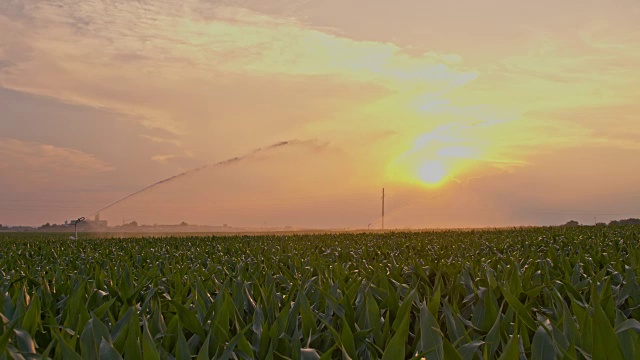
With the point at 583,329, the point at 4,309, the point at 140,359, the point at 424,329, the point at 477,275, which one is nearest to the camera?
the point at 140,359

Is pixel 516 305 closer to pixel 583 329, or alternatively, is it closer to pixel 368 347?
pixel 583 329

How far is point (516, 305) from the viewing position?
143 inches

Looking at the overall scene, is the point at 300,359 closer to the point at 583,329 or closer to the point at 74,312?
the point at 583,329

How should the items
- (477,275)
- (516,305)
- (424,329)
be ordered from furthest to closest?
(477,275) < (516,305) < (424,329)

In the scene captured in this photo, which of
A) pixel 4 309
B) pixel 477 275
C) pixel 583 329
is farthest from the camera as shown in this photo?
pixel 477 275

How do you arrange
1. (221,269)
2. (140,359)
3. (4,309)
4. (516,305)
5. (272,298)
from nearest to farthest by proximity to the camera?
(140,359), (516,305), (272,298), (4,309), (221,269)

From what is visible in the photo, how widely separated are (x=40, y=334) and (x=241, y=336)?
1.80 m

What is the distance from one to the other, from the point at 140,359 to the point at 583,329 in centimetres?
218

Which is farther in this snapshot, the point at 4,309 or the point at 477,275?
the point at 477,275

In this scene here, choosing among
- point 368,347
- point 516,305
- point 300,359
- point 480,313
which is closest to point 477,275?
point 480,313

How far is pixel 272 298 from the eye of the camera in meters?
3.92

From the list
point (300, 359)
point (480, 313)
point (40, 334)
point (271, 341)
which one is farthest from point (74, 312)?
point (480, 313)

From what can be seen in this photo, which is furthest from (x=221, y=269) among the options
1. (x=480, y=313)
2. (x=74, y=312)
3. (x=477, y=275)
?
(x=480, y=313)

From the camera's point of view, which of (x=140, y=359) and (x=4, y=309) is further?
(x=4, y=309)
